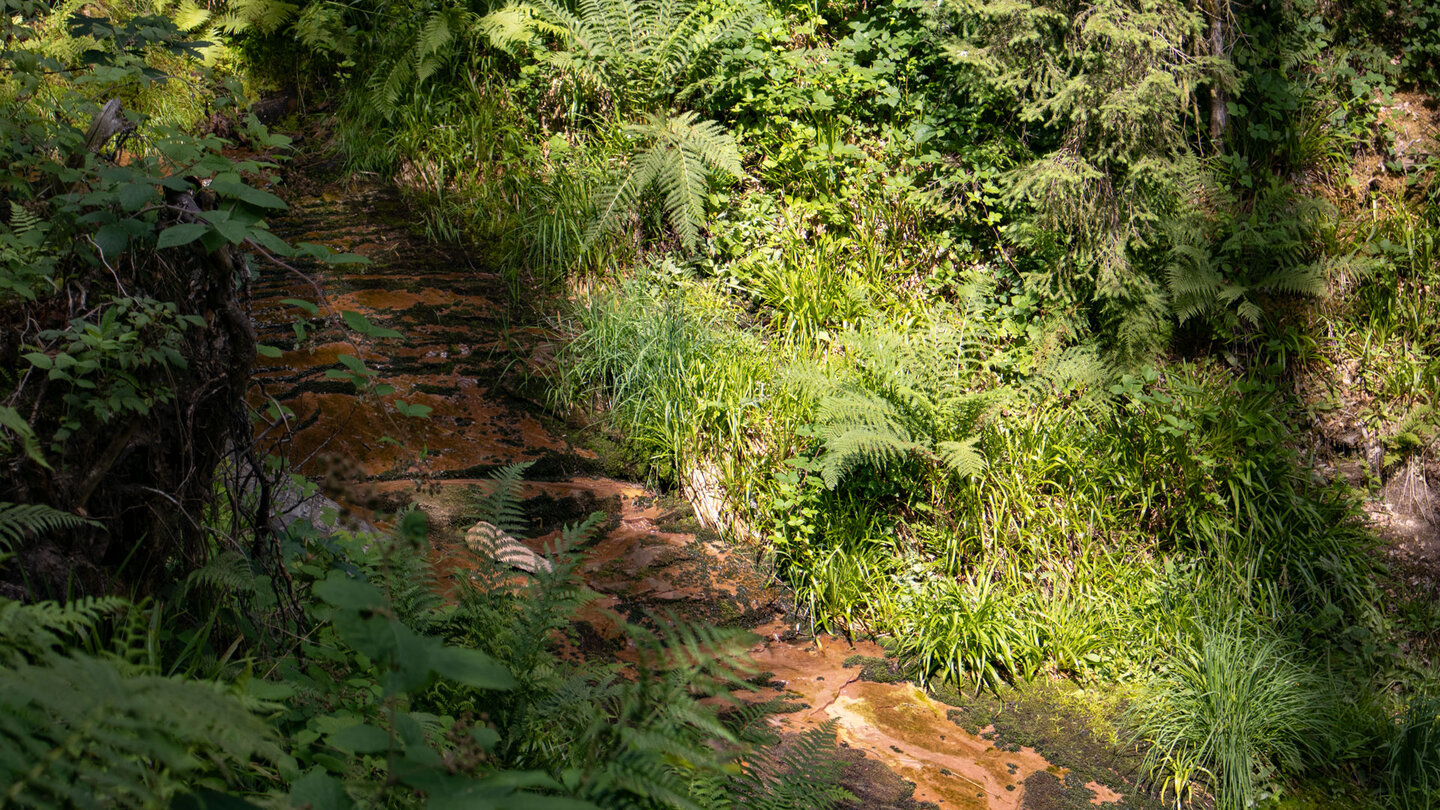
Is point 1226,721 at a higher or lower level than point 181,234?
lower

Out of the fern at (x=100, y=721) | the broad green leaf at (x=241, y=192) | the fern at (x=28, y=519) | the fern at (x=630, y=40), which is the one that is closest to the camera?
the fern at (x=100, y=721)

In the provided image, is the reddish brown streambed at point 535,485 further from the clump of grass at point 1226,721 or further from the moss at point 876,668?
the clump of grass at point 1226,721

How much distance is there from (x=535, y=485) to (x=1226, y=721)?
3.19 metres

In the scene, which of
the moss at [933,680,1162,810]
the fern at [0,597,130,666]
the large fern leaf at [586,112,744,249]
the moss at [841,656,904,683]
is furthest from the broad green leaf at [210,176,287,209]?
the large fern leaf at [586,112,744,249]

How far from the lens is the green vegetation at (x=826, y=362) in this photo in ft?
6.36

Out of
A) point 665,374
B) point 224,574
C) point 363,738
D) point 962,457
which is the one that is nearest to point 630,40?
point 665,374

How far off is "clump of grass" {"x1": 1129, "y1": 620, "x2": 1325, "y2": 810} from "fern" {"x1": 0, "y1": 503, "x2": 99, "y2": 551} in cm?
364

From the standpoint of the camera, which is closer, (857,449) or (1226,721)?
(1226,721)

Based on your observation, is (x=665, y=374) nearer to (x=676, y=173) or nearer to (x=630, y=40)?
(x=676, y=173)

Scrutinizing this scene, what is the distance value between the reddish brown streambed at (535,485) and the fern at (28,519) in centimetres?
91

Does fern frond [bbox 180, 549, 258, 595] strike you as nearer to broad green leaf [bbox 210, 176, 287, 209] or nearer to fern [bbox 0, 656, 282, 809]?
broad green leaf [bbox 210, 176, 287, 209]

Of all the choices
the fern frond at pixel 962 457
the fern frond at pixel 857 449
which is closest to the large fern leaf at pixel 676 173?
the fern frond at pixel 857 449

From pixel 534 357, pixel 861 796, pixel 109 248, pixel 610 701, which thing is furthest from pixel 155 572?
pixel 534 357

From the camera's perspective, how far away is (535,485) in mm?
4398
